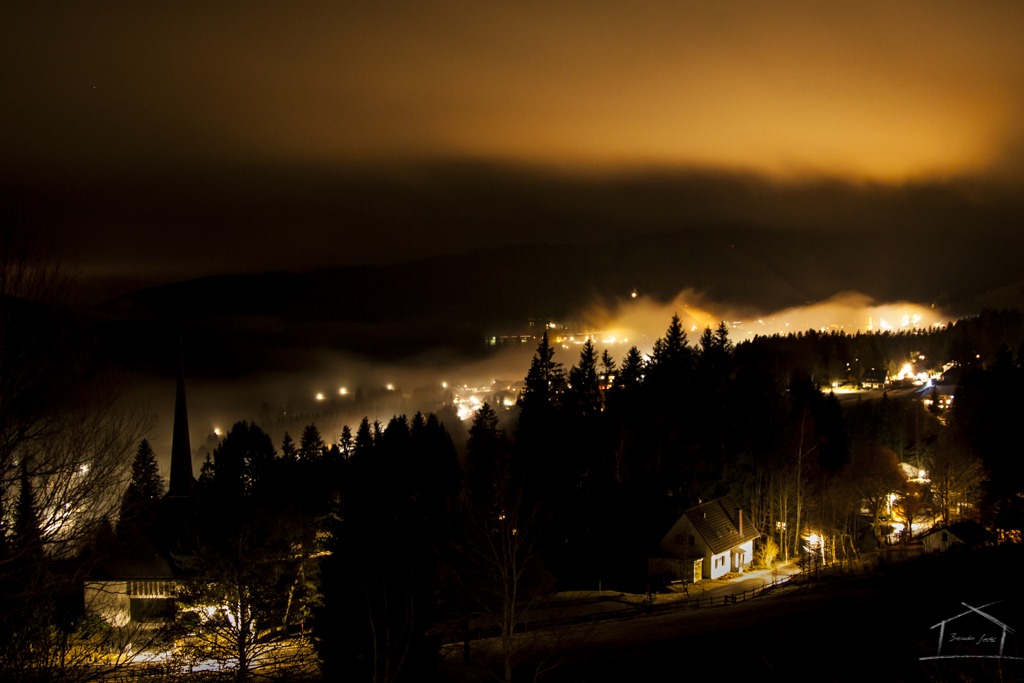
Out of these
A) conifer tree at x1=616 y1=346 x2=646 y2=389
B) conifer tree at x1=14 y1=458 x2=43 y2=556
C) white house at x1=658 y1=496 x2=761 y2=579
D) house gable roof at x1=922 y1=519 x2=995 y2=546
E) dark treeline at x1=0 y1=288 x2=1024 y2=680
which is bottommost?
white house at x1=658 y1=496 x2=761 y2=579

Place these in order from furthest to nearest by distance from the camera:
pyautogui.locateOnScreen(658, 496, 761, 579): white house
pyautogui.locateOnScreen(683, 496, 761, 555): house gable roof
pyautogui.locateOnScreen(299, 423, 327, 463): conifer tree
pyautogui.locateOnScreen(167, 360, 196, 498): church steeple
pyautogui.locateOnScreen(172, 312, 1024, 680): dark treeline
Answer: pyautogui.locateOnScreen(299, 423, 327, 463): conifer tree, pyautogui.locateOnScreen(683, 496, 761, 555): house gable roof, pyautogui.locateOnScreen(658, 496, 761, 579): white house, pyautogui.locateOnScreen(167, 360, 196, 498): church steeple, pyautogui.locateOnScreen(172, 312, 1024, 680): dark treeline

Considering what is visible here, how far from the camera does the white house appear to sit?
36188 mm

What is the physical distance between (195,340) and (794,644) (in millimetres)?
135368

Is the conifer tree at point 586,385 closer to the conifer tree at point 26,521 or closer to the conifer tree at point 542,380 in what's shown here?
the conifer tree at point 542,380

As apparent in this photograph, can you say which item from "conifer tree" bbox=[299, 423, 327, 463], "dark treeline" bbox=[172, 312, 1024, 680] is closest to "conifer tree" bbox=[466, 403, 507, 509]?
"dark treeline" bbox=[172, 312, 1024, 680]

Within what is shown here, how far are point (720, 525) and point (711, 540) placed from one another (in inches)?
81.8

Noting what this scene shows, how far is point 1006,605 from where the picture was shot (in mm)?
18141

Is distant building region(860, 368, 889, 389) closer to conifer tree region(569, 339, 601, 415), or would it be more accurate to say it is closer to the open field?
conifer tree region(569, 339, 601, 415)

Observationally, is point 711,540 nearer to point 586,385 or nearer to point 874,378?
point 586,385

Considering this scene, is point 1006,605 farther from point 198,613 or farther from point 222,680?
point 198,613

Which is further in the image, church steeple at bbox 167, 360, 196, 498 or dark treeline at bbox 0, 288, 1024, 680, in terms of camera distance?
church steeple at bbox 167, 360, 196, 498

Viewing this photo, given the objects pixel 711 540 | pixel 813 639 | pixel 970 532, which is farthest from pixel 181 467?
pixel 970 532

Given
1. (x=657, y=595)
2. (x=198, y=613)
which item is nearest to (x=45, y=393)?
(x=198, y=613)

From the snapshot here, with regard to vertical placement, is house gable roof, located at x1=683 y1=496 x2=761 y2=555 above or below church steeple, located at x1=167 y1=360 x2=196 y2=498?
below
